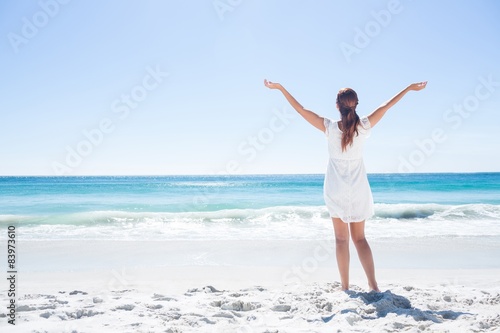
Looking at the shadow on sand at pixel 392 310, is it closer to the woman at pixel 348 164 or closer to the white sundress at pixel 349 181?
the woman at pixel 348 164

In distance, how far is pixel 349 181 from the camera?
3.66 metres

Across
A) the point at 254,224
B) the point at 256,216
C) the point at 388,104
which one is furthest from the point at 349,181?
the point at 256,216

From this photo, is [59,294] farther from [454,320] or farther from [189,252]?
[454,320]

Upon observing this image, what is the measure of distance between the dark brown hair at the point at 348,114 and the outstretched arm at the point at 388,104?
161mm

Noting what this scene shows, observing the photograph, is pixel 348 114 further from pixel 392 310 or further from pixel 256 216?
pixel 256 216

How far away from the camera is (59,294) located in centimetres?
412

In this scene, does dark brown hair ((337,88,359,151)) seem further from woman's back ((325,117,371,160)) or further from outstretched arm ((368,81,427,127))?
outstretched arm ((368,81,427,127))

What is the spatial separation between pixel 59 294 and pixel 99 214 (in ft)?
38.8

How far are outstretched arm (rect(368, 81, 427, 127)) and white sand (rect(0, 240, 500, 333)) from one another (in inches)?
65.2

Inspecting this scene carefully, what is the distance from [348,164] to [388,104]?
0.67m

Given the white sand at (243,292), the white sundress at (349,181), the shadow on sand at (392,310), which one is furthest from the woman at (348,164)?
the white sand at (243,292)

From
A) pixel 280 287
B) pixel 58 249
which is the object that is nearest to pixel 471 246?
pixel 280 287

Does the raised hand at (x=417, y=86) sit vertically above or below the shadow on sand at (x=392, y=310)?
above

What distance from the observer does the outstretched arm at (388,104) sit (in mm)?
3541
